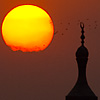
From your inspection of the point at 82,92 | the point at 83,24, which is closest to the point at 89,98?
the point at 82,92

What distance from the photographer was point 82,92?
332 ft

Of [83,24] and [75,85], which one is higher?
[83,24]

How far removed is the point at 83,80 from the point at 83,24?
648 centimetres

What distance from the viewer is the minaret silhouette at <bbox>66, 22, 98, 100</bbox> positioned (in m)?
101

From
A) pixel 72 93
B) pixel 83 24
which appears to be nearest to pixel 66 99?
pixel 72 93

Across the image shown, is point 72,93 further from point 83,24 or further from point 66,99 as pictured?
point 83,24

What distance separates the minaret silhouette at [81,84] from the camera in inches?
3971

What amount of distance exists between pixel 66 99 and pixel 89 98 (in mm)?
2575

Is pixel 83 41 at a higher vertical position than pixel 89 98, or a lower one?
higher

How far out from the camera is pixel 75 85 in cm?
10212

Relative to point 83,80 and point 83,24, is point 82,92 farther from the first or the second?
point 83,24

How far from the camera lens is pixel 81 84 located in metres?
102

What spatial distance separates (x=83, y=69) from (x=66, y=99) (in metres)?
3.94

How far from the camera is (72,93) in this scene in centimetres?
10144
